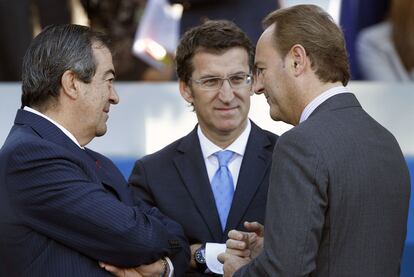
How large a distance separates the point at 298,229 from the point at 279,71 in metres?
0.47

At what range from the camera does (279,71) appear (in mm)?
2357

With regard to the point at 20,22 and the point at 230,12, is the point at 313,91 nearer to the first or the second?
the point at 230,12

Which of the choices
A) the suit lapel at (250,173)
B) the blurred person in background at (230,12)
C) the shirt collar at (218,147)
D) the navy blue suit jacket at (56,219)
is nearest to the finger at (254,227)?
the suit lapel at (250,173)

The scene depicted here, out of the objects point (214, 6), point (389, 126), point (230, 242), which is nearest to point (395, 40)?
point (389, 126)

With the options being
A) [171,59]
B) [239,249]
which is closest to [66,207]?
[239,249]

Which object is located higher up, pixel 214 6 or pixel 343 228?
pixel 214 6

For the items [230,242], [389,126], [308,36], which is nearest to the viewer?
[308,36]

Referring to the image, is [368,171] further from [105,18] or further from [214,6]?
[105,18]

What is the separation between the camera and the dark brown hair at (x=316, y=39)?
2305 millimetres

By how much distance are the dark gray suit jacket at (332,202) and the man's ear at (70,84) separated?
2.23 ft

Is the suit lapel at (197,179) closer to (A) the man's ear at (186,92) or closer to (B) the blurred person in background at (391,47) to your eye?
(A) the man's ear at (186,92)

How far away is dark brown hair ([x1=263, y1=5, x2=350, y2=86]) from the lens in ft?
7.56

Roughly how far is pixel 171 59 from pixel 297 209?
8.41 feet

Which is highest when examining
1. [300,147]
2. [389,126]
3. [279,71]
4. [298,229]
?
[279,71]
